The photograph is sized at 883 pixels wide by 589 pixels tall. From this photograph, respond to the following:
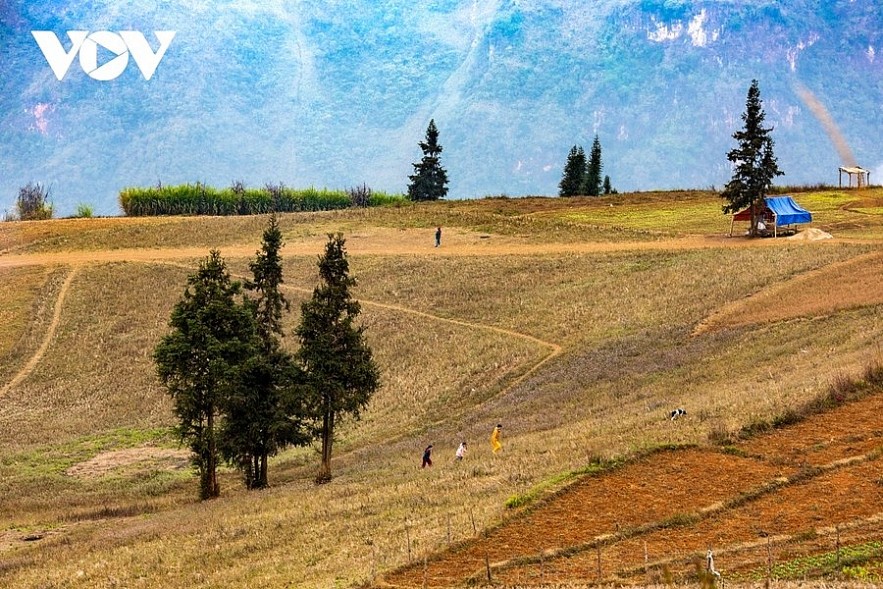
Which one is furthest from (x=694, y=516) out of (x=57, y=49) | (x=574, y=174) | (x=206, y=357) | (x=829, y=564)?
(x=57, y=49)

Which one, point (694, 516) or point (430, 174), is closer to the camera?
point (694, 516)

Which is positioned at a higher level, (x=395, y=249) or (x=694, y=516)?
(x=395, y=249)

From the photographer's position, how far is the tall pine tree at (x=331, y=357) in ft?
150

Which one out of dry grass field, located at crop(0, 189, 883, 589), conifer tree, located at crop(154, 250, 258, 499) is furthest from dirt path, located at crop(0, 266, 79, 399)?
conifer tree, located at crop(154, 250, 258, 499)

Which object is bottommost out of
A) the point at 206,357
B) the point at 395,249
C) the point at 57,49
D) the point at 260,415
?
the point at 260,415

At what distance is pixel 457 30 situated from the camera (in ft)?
592

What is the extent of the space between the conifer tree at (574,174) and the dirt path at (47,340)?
64408mm

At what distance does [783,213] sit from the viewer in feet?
270

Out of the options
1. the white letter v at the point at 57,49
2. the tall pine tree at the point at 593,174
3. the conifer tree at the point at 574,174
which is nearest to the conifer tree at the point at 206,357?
the conifer tree at the point at 574,174

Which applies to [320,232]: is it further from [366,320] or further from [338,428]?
[338,428]

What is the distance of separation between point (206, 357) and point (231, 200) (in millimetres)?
86501

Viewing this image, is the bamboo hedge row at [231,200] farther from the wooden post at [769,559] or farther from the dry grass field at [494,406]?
the wooden post at [769,559]

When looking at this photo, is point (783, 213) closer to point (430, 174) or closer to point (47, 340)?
point (47, 340)

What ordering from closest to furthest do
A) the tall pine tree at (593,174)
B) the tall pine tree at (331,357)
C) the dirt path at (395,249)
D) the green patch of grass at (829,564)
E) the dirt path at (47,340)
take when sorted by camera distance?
the green patch of grass at (829,564) < the tall pine tree at (331,357) < the dirt path at (47,340) < the dirt path at (395,249) < the tall pine tree at (593,174)
